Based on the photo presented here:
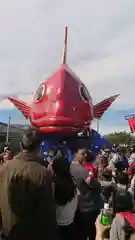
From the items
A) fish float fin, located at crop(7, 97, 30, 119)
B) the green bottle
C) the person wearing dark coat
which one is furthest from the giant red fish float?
the person wearing dark coat

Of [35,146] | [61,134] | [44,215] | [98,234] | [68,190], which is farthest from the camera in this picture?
[61,134]

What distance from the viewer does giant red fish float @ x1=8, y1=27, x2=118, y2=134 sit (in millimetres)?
9266

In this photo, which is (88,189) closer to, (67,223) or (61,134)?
(67,223)

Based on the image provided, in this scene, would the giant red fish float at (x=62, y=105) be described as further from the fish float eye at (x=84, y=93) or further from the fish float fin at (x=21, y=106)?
the fish float fin at (x=21, y=106)

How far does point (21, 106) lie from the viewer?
12711 mm

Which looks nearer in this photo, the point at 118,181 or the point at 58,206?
the point at 58,206

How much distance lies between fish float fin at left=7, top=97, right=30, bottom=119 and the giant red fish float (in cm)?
202

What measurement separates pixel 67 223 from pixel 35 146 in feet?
3.34

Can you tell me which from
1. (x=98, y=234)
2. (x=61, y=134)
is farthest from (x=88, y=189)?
(x=61, y=134)

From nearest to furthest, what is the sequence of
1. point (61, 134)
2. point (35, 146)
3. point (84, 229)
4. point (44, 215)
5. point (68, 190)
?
point (44, 215) < point (35, 146) < point (68, 190) < point (84, 229) < point (61, 134)

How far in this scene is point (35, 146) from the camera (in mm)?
2920

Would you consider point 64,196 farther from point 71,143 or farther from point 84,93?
point 84,93

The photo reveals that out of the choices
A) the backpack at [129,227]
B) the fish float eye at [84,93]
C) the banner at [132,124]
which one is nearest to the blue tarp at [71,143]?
the fish float eye at [84,93]

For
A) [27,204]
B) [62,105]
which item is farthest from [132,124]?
[27,204]
